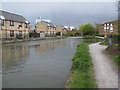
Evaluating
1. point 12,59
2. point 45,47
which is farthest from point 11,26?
point 12,59

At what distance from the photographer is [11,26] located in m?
40.3

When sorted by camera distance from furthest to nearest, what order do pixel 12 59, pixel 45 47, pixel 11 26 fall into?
pixel 11 26 < pixel 45 47 < pixel 12 59

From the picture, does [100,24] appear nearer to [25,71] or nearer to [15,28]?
[15,28]

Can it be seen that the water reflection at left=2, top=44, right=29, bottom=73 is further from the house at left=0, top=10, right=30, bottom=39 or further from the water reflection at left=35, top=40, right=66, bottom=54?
the house at left=0, top=10, right=30, bottom=39

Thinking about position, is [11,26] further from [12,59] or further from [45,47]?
[12,59]

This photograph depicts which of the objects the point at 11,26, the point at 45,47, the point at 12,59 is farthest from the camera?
the point at 11,26

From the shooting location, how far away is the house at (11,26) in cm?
3706

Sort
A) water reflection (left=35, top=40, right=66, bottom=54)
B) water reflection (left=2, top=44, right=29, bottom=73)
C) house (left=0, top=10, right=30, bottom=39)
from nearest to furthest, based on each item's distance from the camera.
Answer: water reflection (left=2, top=44, right=29, bottom=73)
water reflection (left=35, top=40, right=66, bottom=54)
house (left=0, top=10, right=30, bottom=39)

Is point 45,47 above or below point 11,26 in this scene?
below

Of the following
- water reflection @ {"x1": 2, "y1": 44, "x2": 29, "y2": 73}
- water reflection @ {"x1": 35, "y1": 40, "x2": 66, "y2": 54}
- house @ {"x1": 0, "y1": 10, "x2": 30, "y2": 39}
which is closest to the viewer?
water reflection @ {"x1": 2, "y1": 44, "x2": 29, "y2": 73}

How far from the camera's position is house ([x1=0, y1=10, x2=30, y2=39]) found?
122ft

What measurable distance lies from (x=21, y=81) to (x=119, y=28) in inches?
360

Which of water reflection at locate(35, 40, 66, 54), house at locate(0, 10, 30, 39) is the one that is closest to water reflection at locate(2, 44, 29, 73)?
water reflection at locate(35, 40, 66, 54)

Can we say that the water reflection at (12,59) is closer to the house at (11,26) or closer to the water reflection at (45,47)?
the water reflection at (45,47)
